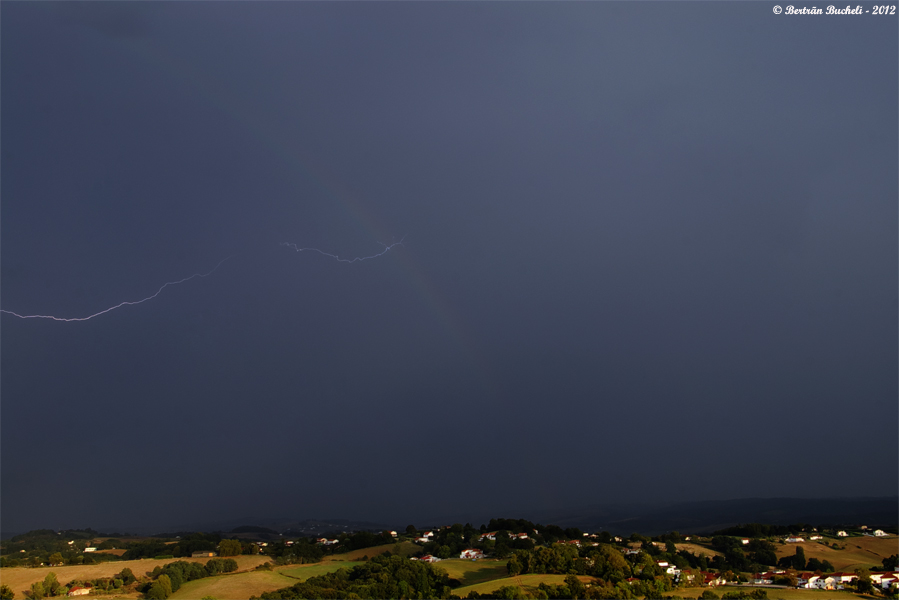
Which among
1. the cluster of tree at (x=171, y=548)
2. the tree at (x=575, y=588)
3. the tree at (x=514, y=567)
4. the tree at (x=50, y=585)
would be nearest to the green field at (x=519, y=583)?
the tree at (x=514, y=567)

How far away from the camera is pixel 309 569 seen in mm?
36688

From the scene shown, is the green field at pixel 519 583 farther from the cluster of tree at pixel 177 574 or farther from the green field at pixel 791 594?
the cluster of tree at pixel 177 574

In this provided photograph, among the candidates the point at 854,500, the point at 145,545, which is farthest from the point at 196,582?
the point at 854,500

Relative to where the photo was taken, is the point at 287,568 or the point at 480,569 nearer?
the point at 480,569

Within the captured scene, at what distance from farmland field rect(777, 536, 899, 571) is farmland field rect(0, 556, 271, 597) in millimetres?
37756

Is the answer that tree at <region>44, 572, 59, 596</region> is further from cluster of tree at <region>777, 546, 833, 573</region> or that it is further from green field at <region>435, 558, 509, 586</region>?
cluster of tree at <region>777, 546, 833, 573</region>

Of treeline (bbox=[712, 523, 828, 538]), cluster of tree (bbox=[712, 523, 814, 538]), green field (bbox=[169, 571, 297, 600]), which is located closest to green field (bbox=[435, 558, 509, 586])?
green field (bbox=[169, 571, 297, 600])

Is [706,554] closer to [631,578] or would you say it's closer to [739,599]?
[631,578]

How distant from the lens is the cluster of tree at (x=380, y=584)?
2555 cm

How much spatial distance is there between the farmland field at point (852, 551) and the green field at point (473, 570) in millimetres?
20055

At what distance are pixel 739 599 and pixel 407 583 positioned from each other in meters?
14.1

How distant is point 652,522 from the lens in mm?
112438

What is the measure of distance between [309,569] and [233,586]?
21.1 ft

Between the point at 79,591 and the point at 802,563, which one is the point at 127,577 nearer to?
the point at 79,591
